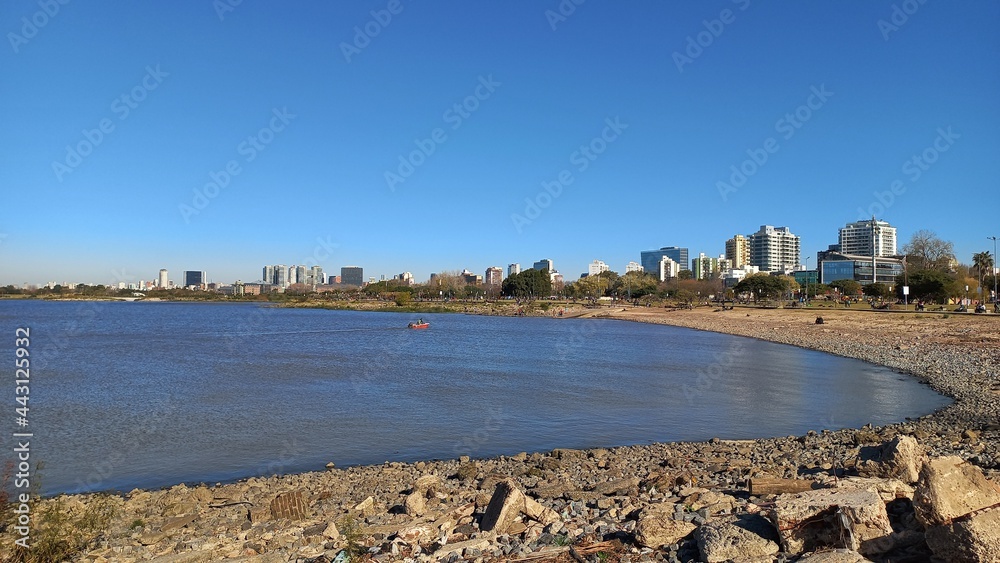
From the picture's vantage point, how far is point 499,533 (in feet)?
24.6

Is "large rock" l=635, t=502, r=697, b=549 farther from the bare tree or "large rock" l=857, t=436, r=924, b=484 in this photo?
the bare tree

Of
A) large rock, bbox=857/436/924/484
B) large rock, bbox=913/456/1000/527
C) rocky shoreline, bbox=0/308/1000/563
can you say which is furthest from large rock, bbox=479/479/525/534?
large rock, bbox=857/436/924/484

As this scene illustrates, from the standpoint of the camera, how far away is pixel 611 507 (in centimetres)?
863

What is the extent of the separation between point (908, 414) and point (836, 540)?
54.5ft

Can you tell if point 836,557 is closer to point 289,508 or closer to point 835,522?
point 835,522

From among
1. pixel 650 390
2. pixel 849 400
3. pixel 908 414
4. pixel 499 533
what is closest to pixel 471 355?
Answer: pixel 650 390

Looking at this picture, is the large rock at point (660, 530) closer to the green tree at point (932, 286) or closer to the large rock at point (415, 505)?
the large rock at point (415, 505)

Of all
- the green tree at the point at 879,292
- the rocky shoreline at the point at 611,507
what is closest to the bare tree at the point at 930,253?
the green tree at the point at 879,292

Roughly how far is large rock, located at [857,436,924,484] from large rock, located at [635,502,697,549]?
2.72 meters

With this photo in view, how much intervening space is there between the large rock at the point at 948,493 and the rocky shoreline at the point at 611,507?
16 millimetres

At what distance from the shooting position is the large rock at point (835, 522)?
18.1ft

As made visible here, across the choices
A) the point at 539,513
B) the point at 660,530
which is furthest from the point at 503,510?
the point at 660,530

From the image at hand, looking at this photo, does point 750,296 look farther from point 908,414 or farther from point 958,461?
point 958,461

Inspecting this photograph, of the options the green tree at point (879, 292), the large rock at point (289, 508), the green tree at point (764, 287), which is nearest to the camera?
the large rock at point (289, 508)
